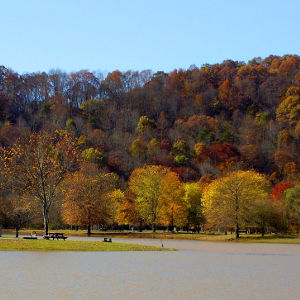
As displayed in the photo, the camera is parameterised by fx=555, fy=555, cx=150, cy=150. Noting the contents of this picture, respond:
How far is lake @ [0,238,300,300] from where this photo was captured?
84.7 ft

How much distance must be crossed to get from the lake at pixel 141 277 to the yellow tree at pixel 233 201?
42313 millimetres

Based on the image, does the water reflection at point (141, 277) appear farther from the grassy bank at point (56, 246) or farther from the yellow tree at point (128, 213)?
the yellow tree at point (128, 213)

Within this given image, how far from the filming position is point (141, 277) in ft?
103

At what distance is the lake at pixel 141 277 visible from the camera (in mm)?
25828

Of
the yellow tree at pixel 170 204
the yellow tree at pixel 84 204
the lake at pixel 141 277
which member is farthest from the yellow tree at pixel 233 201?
the lake at pixel 141 277

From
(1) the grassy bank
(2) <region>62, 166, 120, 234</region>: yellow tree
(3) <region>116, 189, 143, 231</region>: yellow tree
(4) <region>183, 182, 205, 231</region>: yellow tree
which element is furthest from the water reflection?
(4) <region>183, 182, 205, 231</region>: yellow tree

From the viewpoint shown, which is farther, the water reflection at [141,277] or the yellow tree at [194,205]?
the yellow tree at [194,205]

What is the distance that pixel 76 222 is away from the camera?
326 feet

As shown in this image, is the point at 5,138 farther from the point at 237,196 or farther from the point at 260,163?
the point at 237,196

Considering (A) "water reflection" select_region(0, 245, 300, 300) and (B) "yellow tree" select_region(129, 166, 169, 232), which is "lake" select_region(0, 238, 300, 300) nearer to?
(A) "water reflection" select_region(0, 245, 300, 300)

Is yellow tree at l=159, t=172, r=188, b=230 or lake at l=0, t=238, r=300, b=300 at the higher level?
yellow tree at l=159, t=172, r=188, b=230

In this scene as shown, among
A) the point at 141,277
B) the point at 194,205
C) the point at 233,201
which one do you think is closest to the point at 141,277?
the point at 141,277

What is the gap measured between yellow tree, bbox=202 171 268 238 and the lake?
4231 centimetres

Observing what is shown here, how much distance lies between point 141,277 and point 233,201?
5846cm
